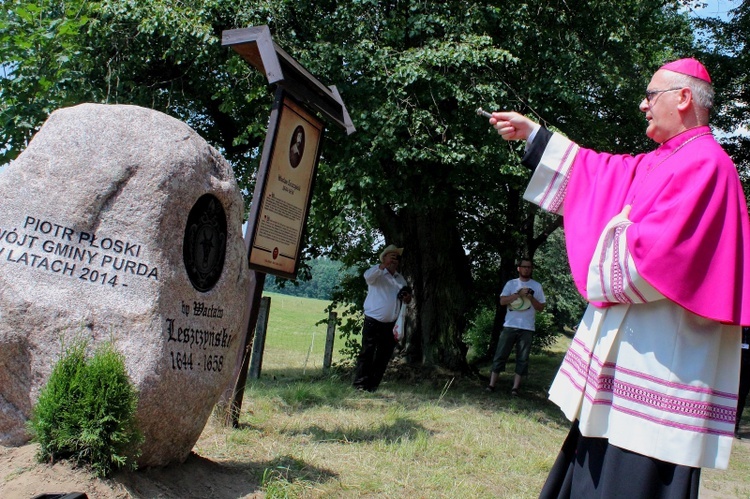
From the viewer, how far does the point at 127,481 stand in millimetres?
3695

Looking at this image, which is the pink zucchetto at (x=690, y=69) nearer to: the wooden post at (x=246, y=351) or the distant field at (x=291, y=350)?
the wooden post at (x=246, y=351)

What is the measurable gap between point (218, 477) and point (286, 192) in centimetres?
275

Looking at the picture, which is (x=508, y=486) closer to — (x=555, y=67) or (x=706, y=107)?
(x=706, y=107)

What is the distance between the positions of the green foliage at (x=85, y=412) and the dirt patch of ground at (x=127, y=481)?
0.26ft

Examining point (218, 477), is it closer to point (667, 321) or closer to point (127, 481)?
point (127, 481)

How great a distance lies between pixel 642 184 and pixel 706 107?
1.36ft

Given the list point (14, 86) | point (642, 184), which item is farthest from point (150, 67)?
point (642, 184)

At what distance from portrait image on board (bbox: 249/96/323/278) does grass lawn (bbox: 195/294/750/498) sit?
1442 millimetres

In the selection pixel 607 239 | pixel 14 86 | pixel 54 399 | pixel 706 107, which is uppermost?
pixel 14 86

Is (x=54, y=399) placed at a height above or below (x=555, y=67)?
below

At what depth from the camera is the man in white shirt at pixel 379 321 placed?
30.8 ft

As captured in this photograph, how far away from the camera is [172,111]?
451 inches

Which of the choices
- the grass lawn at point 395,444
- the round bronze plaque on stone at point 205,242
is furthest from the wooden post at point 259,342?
the round bronze plaque on stone at point 205,242

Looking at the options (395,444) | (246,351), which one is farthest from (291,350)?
(395,444)
